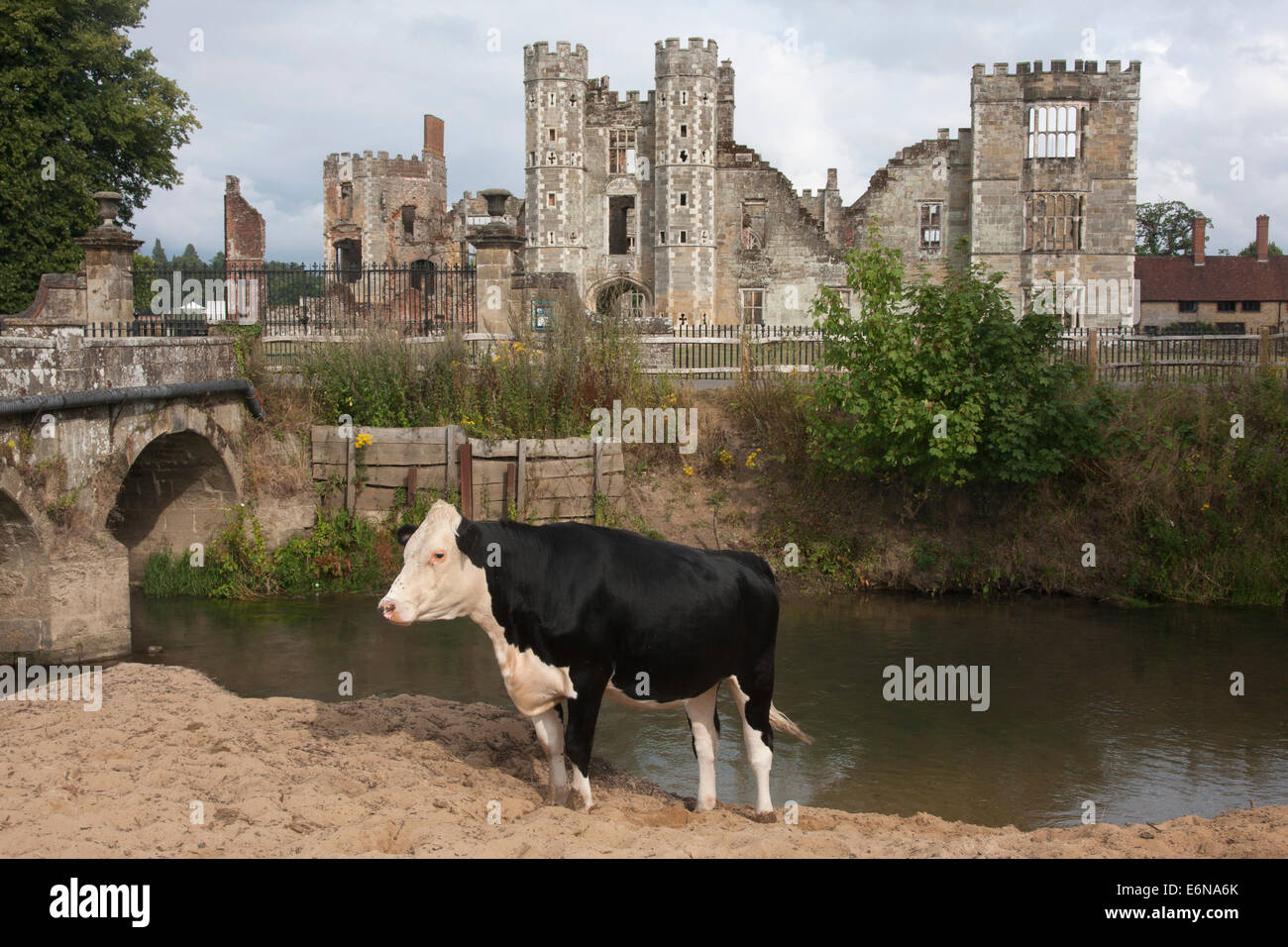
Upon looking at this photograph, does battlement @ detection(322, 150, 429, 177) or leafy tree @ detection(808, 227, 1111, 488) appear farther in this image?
battlement @ detection(322, 150, 429, 177)

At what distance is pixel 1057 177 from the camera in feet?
151

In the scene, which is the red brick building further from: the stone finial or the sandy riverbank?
the sandy riverbank

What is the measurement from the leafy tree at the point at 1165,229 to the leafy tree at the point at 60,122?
60.5 meters

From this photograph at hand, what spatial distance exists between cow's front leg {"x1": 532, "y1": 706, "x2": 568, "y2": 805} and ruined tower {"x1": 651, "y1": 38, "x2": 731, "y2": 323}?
1517 inches

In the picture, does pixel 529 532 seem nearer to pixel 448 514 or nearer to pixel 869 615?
pixel 448 514

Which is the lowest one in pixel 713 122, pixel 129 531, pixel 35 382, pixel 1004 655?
pixel 1004 655

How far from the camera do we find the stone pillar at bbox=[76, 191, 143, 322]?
67.8 ft

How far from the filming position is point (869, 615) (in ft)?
52.9

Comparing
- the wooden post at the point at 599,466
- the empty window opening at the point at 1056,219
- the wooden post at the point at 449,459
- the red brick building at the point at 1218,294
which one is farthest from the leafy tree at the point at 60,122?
the red brick building at the point at 1218,294

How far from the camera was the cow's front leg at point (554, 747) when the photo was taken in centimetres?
752

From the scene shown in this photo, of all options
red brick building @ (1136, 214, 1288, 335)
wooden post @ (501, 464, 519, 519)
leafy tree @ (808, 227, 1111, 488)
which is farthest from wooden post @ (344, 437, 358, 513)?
red brick building @ (1136, 214, 1288, 335)

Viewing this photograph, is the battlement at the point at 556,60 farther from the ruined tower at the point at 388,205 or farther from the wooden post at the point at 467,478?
the wooden post at the point at 467,478

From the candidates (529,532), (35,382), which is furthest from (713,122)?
(529,532)

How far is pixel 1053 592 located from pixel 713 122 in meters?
32.7
